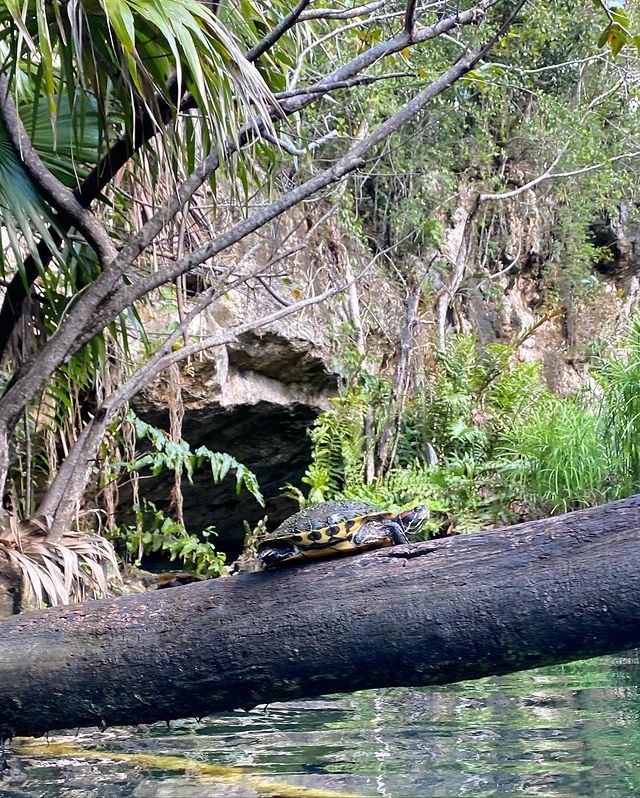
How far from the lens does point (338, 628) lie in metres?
2.06

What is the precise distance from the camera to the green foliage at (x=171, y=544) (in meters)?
5.70

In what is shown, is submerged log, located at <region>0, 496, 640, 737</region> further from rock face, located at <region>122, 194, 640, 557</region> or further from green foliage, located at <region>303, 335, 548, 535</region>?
green foliage, located at <region>303, 335, 548, 535</region>

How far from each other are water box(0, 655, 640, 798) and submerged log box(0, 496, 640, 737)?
23.1 inches

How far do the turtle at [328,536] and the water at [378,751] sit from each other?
850 millimetres

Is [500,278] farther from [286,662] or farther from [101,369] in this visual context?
[286,662]

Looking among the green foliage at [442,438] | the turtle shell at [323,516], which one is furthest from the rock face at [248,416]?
the turtle shell at [323,516]

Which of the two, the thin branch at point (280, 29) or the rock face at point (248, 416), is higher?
the thin branch at point (280, 29)

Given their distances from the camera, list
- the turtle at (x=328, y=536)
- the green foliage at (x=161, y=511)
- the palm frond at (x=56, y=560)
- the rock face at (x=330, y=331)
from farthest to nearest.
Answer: the rock face at (x=330, y=331)
the green foliage at (x=161, y=511)
the palm frond at (x=56, y=560)
the turtle at (x=328, y=536)

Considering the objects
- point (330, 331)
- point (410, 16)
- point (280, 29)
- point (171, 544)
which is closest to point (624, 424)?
point (330, 331)

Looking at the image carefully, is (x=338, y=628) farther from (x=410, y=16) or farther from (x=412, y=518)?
(x=410, y=16)

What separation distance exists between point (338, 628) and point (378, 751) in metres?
1.20

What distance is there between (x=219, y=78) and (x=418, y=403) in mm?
A: 5873

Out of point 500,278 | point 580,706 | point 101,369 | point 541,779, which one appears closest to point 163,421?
point 101,369

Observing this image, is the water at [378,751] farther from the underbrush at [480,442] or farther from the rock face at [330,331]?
the underbrush at [480,442]
